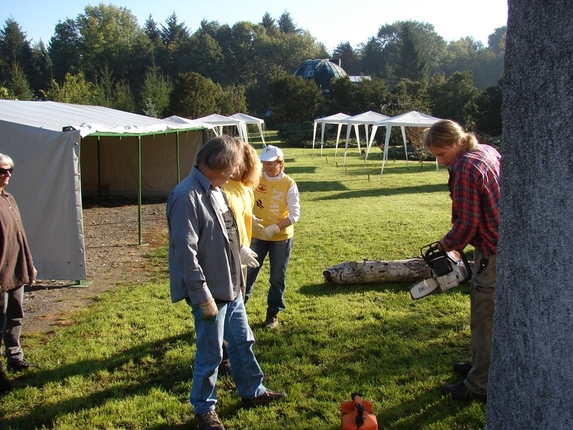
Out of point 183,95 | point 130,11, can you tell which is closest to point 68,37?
point 130,11

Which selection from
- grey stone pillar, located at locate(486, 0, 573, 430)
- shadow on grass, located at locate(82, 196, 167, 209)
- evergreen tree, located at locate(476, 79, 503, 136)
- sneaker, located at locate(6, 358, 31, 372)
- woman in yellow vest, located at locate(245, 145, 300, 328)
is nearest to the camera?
grey stone pillar, located at locate(486, 0, 573, 430)

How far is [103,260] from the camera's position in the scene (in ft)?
26.8

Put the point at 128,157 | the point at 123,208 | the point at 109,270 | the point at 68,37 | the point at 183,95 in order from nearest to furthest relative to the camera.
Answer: the point at 109,270 < the point at 123,208 < the point at 128,157 < the point at 183,95 < the point at 68,37

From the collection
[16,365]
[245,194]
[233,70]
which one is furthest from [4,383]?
[233,70]

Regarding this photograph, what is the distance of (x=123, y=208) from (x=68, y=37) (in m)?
82.7

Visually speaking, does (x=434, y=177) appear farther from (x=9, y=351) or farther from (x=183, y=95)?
(x=183, y=95)

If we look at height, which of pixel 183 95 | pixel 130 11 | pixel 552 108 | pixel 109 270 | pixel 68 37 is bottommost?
pixel 109 270

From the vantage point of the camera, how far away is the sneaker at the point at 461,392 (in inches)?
138

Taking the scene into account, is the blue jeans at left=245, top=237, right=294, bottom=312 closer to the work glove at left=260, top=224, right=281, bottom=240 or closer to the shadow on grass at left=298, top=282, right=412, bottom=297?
the work glove at left=260, top=224, right=281, bottom=240

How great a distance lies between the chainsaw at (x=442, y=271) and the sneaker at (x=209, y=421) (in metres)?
1.46

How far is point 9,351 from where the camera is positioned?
4152mm

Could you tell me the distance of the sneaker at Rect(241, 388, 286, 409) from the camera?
11.6 feet

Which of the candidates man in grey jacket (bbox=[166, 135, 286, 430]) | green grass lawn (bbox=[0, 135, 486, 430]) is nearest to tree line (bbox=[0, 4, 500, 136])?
green grass lawn (bbox=[0, 135, 486, 430])

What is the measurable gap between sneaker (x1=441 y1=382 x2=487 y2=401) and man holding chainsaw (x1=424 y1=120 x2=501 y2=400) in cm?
11
